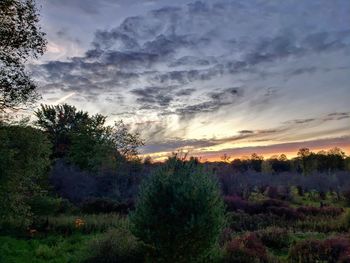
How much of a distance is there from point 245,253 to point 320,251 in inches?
125

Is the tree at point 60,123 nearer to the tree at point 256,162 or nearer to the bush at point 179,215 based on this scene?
the bush at point 179,215

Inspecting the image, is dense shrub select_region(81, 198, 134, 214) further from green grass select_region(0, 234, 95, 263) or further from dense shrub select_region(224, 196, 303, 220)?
green grass select_region(0, 234, 95, 263)

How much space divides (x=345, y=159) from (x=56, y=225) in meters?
99.5

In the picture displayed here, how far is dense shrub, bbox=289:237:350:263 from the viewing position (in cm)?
1584

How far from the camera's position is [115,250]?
50.7 feet

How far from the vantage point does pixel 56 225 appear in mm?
23656

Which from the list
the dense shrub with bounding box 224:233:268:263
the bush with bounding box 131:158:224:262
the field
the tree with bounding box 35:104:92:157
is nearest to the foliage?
the field

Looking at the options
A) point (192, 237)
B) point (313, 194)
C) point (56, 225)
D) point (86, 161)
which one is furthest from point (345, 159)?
point (192, 237)

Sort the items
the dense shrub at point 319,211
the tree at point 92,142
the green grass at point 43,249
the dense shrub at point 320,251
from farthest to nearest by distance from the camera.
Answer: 1. the tree at point 92,142
2. the dense shrub at point 319,211
3. the green grass at point 43,249
4. the dense shrub at point 320,251

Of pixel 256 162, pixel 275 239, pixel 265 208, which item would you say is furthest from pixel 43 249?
pixel 256 162

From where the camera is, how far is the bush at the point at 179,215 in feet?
40.3

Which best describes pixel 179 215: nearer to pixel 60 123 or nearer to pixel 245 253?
pixel 245 253

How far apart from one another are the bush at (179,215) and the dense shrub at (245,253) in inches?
107

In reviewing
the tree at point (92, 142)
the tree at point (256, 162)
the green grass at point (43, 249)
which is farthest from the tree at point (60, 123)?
the tree at point (256, 162)
